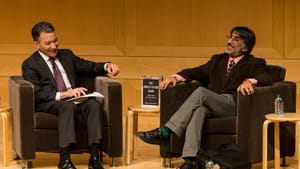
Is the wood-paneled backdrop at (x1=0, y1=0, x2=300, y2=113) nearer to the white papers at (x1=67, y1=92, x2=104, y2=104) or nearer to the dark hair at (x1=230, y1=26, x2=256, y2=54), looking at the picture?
the dark hair at (x1=230, y1=26, x2=256, y2=54)

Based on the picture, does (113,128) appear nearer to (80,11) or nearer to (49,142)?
(49,142)

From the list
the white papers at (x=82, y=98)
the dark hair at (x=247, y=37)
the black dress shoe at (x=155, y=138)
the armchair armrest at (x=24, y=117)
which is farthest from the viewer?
the dark hair at (x=247, y=37)

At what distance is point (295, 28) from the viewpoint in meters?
7.20

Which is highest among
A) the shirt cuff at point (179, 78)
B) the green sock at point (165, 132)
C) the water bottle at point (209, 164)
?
the shirt cuff at point (179, 78)

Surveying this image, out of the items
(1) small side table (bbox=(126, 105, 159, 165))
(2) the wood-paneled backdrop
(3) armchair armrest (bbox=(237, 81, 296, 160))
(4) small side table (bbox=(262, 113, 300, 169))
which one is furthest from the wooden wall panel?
(4) small side table (bbox=(262, 113, 300, 169))

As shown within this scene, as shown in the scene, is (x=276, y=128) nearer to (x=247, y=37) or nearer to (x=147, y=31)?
(x=247, y=37)

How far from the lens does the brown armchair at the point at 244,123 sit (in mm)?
5379

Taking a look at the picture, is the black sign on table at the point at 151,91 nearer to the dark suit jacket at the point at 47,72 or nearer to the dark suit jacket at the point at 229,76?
the dark suit jacket at the point at 229,76

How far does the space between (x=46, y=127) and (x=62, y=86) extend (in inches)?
17.5

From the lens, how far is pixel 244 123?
17.6ft

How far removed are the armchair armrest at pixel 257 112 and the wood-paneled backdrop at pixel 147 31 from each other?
1628mm

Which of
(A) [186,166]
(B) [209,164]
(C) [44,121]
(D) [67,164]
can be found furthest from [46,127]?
(B) [209,164]

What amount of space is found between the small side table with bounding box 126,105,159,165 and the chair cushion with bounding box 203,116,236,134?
1.86 ft

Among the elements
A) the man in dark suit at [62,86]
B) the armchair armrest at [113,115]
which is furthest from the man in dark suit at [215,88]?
the man in dark suit at [62,86]
